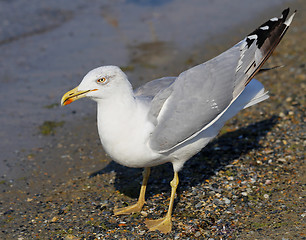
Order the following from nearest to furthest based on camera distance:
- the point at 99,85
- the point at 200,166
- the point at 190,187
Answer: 1. the point at 99,85
2. the point at 190,187
3. the point at 200,166

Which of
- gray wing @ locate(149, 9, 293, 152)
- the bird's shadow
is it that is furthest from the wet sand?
gray wing @ locate(149, 9, 293, 152)

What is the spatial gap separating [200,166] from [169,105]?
1495mm

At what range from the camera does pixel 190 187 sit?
17.5ft

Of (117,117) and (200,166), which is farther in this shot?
(200,166)

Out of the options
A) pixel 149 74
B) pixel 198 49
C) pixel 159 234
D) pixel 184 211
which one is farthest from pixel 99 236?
pixel 198 49

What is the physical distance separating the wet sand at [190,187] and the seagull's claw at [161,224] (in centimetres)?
6

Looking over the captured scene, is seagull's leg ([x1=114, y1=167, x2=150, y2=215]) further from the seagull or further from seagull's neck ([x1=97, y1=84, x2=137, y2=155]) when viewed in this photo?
seagull's neck ([x1=97, y1=84, x2=137, y2=155])

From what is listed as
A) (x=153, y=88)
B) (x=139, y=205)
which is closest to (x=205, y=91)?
(x=153, y=88)

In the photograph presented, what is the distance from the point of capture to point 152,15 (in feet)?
37.7

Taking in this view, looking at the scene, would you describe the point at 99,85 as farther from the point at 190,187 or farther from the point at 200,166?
the point at 200,166

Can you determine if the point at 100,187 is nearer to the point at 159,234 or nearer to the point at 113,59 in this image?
the point at 159,234

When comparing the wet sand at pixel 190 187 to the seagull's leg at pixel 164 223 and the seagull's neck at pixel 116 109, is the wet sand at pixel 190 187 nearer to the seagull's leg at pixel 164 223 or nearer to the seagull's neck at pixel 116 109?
the seagull's leg at pixel 164 223

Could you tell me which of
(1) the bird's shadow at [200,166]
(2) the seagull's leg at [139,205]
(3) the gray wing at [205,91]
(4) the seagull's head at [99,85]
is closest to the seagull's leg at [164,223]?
(2) the seagull's leg at [139,205]

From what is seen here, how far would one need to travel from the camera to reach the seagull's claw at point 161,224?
4.58 m
